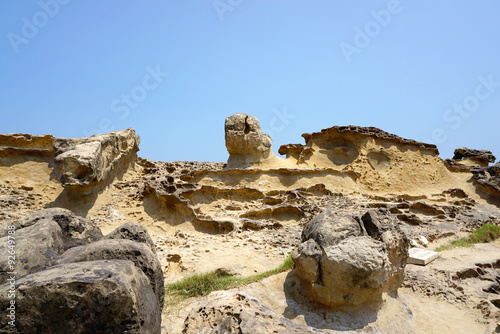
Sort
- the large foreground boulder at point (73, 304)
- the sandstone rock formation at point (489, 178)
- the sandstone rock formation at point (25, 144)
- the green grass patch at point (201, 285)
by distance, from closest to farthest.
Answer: the large foreground boulder at point (73, 304) < the green grass patch at point (201, 285) < the sandstone rock formation at point (25, 144) < the sandstone rock formation at point (489, 178)

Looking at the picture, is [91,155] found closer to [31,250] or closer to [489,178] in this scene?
[31,250]

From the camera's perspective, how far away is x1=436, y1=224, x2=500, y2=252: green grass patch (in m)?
8.68

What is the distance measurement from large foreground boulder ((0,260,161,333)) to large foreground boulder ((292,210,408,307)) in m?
2.85

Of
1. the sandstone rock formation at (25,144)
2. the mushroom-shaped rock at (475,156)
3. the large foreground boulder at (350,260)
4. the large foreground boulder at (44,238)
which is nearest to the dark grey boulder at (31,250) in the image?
the large foreground boulder at (44,238)

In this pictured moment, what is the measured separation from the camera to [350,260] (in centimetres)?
430

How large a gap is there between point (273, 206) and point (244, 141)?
3.55 m

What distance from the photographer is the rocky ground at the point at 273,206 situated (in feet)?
15.1

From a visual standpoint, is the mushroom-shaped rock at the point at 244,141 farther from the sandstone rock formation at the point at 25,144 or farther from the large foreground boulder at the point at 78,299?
the large foreground boulder at the point at 78,299

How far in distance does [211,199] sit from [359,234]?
6.24 meters

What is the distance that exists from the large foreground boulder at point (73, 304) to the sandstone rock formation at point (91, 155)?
7.11 meters

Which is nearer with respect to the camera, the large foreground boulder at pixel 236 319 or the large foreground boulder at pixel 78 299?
the large foreground boulder at pixel 78 299

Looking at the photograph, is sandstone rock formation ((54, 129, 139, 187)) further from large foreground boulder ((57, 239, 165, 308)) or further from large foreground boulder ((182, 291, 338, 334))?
large foreground boulder ((182, 291, 338, 334))

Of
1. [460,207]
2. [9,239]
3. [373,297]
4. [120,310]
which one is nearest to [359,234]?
[373,297]

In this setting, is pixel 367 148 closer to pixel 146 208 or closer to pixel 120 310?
pixel 146 208
